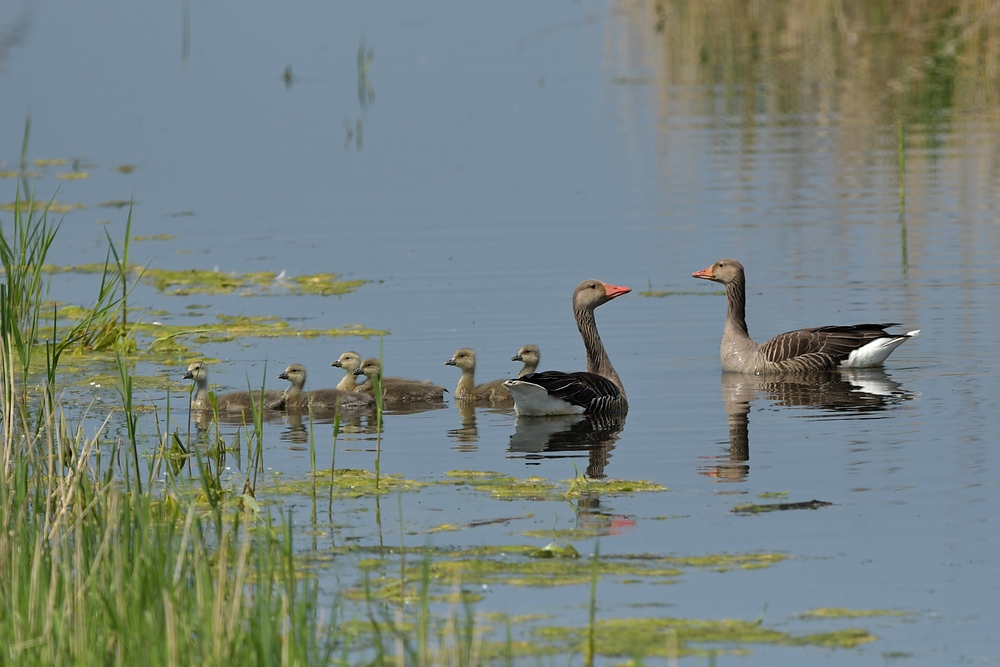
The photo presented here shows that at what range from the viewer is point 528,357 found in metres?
13.2

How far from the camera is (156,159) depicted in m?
25.4

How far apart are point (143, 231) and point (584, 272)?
645 cm

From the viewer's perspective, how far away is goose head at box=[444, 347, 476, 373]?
1299 cm

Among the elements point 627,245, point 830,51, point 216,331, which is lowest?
point 216,331

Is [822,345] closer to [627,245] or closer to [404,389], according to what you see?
[404,389]

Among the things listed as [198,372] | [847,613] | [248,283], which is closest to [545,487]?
[847,613]

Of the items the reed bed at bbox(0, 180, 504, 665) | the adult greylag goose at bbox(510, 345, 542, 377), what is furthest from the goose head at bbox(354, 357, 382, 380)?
the reed bed at bbox(0, 180, 504, 665)

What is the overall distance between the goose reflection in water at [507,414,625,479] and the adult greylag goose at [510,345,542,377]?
819 millimetres

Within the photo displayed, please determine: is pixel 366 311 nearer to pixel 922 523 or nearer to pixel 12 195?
pixel 922 523

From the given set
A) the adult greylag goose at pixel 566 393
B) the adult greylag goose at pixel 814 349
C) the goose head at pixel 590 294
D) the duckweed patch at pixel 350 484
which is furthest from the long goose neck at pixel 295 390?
the adult greylag goose at pixel 814 349

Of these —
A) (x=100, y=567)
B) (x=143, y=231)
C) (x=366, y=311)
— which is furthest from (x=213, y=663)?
(x=143, y=231)

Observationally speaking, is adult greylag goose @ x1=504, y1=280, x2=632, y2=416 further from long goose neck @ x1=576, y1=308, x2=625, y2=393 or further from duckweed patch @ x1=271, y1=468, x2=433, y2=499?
duckweed patch @ x1=271, y1=468, x2=433, y2=499

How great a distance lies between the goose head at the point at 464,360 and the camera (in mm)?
12992

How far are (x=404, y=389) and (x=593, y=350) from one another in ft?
5.39
